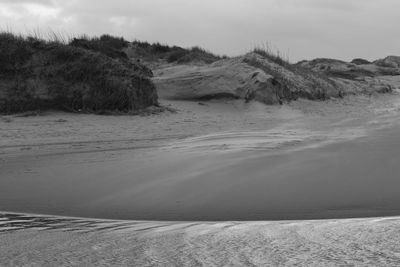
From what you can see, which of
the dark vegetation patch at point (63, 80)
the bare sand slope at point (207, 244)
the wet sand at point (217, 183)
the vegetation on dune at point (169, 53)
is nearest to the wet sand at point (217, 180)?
the wet sand at point (217, 183)

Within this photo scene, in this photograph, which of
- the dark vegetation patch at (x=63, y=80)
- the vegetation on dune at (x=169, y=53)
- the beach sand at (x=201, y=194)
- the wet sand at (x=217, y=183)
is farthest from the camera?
the vegetation on dune at (x=169, y=53)

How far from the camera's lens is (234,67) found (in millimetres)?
14305

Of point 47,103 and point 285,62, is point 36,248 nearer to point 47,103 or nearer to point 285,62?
point 47,103

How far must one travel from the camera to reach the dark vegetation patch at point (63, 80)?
32.7 ft

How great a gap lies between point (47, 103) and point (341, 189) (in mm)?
7391

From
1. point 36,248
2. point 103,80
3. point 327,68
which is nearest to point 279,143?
point 36,248

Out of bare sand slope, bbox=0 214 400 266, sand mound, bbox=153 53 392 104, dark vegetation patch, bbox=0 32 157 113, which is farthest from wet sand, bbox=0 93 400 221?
sand mound, bbox=153 53 392 104

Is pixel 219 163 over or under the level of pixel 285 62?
under

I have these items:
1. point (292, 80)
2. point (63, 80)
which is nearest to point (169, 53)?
point (292, 80)

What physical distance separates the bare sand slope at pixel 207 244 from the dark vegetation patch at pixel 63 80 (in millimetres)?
7141

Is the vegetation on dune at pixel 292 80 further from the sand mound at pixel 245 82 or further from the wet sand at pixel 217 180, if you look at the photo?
the wet sand at pixel 217 180

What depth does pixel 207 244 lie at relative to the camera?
239 centimetres

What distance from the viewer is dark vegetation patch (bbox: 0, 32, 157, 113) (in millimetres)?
9961

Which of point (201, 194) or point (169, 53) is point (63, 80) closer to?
point (201, 194)
